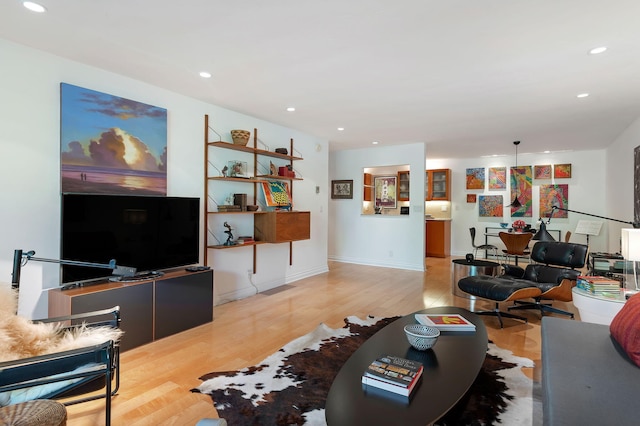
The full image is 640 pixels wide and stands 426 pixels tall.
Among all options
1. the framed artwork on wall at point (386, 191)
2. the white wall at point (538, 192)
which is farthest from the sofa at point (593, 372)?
the framed artwork on wall at point (386, 191)

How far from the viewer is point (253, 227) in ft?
15.2

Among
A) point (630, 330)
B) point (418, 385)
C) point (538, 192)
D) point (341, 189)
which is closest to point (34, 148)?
point (418, 385)

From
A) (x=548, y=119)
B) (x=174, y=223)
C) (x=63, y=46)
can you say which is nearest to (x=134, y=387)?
(x=174, y=223)

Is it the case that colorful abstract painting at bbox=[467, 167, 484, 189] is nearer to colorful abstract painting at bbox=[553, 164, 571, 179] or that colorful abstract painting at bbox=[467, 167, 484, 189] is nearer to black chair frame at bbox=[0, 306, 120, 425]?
colorful abstract painting at bbox=[553, 164, 571, 179]

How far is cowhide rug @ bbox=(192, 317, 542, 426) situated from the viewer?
191cm

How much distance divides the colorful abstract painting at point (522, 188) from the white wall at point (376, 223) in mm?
3083

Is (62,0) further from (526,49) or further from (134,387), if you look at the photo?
(526,49)

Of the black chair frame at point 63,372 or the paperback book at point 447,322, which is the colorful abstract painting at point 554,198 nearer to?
the paperback book at point 447,322

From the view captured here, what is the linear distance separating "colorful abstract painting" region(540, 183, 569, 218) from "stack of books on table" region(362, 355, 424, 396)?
24.8 feet

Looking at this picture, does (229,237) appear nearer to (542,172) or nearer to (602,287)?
(602,287)

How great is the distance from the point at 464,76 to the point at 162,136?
118 inches

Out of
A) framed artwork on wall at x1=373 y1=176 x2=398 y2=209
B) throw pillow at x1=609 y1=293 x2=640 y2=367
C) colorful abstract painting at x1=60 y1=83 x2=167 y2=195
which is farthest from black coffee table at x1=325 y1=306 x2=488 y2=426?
framed artwork on wall at x1=373 y1=176 x2=398 y2=209

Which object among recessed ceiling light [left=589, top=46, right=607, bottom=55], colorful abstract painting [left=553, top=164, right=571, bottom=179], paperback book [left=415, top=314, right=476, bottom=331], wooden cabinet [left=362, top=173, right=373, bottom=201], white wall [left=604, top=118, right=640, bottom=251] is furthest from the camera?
colorful abstract painting [left=553, top=164, right=571, bottom=179]

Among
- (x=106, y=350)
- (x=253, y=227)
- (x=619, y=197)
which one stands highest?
(x=619, y=197)
